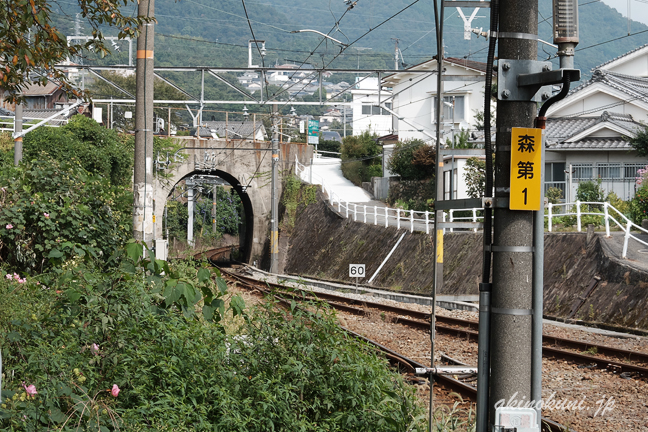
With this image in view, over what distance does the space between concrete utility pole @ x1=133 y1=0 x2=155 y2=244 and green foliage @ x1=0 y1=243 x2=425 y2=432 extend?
10.5ft

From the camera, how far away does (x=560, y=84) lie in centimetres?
324

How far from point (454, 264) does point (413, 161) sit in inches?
675

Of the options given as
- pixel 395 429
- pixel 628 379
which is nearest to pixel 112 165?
pixel 628 379

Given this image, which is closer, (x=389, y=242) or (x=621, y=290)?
(x=621, y=290)

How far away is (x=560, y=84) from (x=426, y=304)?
1643cm

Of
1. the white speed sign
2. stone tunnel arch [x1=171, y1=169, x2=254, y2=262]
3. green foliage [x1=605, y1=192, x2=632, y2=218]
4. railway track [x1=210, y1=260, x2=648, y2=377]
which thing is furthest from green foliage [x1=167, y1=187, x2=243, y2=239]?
railway track [x1=210, y1=260, x2=648, y2=377]

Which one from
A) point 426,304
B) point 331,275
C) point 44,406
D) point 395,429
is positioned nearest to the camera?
point 44,406

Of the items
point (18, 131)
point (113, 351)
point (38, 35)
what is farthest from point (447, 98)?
point (113, 351)

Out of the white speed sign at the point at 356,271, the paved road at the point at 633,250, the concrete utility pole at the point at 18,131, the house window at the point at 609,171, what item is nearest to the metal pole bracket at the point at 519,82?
the paved road at the point at 633,250

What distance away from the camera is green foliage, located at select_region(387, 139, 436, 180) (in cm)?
3650

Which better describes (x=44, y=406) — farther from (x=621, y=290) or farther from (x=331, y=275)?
(x=331, y=275)

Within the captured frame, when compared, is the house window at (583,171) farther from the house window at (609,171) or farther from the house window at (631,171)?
the house window at (631,171)

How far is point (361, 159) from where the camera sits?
48.2 meters

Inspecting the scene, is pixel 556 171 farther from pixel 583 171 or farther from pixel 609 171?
pixel 609 171
